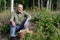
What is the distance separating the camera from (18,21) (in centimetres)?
997

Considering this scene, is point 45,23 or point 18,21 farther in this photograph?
point 45,23

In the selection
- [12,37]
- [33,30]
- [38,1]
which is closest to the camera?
[12,37]

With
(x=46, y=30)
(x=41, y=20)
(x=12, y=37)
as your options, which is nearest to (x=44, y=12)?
(x=41, y=20)

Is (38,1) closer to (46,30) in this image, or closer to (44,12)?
(44,12)

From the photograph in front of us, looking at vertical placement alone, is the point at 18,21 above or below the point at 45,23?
above

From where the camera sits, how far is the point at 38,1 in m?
14.6

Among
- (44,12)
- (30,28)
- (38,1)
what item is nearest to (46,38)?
(30,28)

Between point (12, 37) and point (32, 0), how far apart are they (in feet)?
19.0

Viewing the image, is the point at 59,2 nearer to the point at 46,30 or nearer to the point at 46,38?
the point at 46,30

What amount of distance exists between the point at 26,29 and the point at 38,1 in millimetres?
5148

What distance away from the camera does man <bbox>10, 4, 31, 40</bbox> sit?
31.4ft

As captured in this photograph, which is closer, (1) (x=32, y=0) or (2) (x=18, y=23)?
(2) (x=18, y=23)

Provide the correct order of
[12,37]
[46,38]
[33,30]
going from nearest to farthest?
1. [46,38]
2. [12,37]
3. [33,30]

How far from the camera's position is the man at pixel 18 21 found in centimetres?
958
